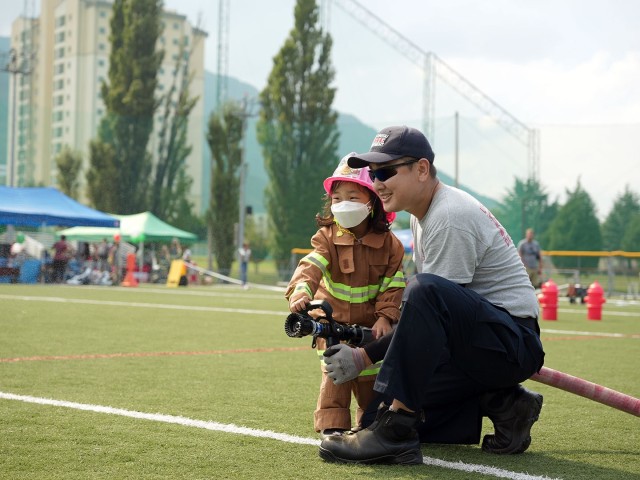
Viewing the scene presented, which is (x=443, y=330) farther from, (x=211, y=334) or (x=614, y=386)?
(x=211, y=334)

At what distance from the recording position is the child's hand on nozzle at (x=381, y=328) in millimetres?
4016

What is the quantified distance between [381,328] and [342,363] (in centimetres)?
29

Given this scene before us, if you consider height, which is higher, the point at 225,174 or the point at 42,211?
the point at 225,174

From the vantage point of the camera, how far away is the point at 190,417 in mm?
4684

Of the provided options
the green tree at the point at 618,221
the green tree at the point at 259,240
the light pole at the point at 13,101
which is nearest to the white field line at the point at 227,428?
the green tree at the point at 618,221

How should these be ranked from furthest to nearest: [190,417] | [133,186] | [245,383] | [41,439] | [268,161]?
[133,186]
[268,161]
[245,383]
[190,417]
[41,439]

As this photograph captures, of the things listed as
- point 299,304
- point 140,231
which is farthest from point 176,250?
point 299,304

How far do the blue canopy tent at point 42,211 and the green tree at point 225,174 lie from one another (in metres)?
12.6

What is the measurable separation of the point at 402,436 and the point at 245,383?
266 centimetres

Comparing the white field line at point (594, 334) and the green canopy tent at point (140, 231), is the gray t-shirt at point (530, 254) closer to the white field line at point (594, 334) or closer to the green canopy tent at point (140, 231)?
the white field line at point (594, 334)

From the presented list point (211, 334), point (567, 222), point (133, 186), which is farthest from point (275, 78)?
point (211, 334)

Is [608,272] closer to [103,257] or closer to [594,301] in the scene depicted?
[594,301]

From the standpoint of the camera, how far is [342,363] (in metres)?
3.83

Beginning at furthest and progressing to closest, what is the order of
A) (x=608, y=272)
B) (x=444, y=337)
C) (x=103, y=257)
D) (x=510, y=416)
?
1. (x=103, y=257)
2. (x=608, y=272)
3. (x=510, y=416)
4. (x=444, y=337)
